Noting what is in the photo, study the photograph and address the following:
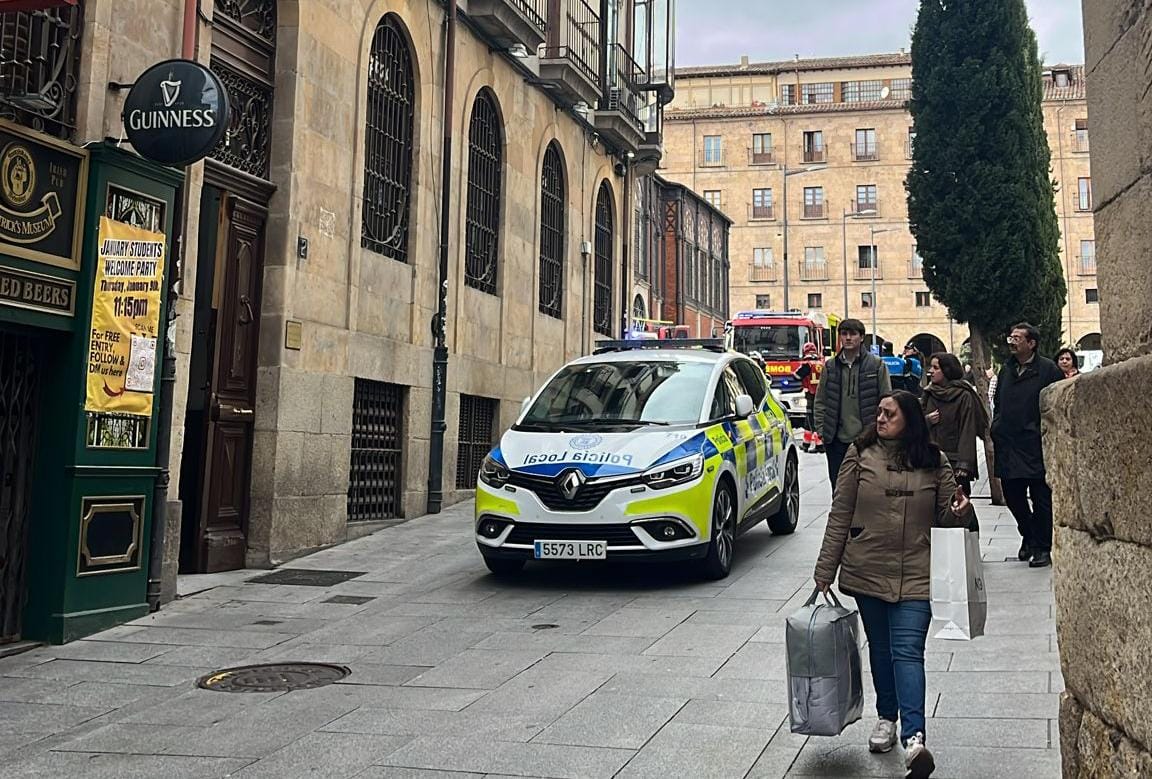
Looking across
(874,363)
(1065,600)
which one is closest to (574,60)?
(874,363)

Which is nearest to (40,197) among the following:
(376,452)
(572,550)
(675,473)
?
(572,550)

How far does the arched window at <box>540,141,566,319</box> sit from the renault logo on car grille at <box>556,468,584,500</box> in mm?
10209

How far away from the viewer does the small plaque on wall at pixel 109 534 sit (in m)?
8.30

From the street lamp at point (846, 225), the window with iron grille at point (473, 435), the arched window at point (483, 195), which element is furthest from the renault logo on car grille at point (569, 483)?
the street lamp at point (846, 225)

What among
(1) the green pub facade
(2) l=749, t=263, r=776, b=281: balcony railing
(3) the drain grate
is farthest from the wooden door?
(2) l=749, t=263, r=776, b=281: balcony railing

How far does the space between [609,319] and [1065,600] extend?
19.1m

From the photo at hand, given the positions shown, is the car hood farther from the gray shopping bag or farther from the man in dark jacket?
the gray shopping bag

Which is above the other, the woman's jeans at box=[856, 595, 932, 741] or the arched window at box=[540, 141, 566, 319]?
the arched window at box=[540, 141, 566, 319]

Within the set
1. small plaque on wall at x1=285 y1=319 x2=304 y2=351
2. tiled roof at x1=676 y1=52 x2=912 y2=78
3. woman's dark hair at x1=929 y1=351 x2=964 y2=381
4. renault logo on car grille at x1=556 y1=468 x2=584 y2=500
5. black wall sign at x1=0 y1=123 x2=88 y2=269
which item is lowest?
renault logo on car grille at x1=556 y1=468 x2=584 y2=500

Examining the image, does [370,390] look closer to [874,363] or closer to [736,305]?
[874,363]

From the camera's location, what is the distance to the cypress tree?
2591 centimetres

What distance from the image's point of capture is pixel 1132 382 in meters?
3.49

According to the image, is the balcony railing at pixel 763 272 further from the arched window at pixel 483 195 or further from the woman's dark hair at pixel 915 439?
the woman's dark hair at pixel 915 439

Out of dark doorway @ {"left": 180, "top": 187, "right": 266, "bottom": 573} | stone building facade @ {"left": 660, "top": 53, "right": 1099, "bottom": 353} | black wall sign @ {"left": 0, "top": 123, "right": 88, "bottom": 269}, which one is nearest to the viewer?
black wall sign @ {"left": 0, "top": 123, "right": 88, "bottom": 269}
